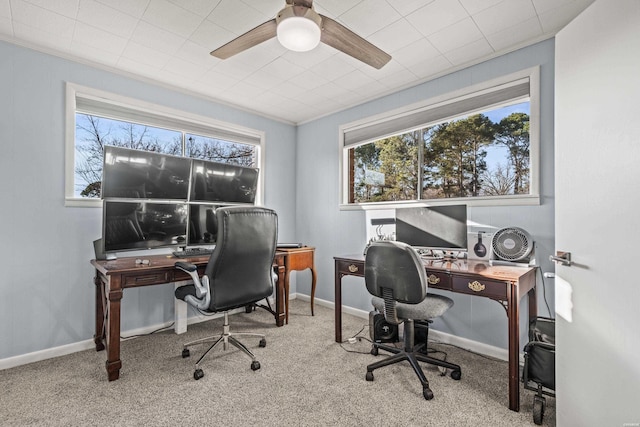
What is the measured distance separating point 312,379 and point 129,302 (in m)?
2.03

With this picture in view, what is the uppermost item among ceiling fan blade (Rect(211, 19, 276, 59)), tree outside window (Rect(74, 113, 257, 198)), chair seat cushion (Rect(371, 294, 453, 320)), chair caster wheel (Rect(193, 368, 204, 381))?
ceiling fan blade (Rect(211, 19, 276, 59))

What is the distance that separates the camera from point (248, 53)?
264 centimetres

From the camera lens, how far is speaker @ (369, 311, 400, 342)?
270cm

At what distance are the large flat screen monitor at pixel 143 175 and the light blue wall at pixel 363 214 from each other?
1746 millimetres

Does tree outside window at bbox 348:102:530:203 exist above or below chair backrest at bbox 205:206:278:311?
above

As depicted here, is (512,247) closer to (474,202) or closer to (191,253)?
(474,202)

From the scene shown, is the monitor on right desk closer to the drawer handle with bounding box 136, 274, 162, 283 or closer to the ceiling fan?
the ceiling fan

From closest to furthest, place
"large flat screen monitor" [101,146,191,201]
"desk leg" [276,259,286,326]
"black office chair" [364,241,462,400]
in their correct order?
"black office chair" [364,241,462,400]
"large flat screen monitor" [101,146,191,201]
"desk leg" [276,259,286,326]

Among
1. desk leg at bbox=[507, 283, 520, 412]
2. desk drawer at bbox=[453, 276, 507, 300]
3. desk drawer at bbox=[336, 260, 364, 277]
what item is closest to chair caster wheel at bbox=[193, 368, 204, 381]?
desk drawer at bbox=[336, 260, 364, 277]

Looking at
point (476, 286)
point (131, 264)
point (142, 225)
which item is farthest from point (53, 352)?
point (476, 286)

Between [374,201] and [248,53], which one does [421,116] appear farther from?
[248,53]

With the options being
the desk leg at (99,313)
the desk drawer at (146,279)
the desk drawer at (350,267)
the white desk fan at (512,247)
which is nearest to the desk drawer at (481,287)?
the white desk fan at (512,247)

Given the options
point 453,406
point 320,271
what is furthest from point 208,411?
point 320,271

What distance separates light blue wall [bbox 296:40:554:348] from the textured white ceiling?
0.14 m
